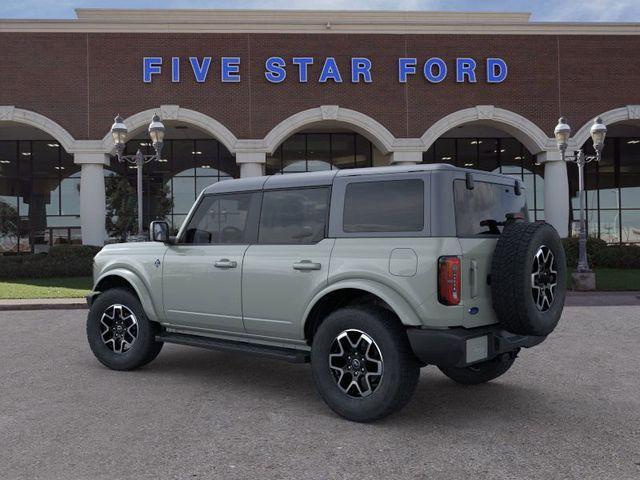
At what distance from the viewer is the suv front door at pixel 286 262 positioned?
16.3ft

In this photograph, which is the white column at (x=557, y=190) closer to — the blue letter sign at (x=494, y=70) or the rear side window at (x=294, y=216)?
the blue letter sign at (x=494, y=70)

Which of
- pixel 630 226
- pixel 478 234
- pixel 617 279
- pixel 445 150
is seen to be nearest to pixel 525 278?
pixel 478 234

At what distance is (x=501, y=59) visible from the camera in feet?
75.9

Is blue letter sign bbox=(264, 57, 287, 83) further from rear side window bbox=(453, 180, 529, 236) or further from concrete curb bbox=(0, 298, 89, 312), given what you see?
rear side window bbox=(453, 180, 529, 236)

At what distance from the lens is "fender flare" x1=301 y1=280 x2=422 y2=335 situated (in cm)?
438

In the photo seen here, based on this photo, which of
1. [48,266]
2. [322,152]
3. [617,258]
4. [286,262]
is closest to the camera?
[286,262]

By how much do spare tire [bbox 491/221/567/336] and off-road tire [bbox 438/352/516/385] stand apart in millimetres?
1050

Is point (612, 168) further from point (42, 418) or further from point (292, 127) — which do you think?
point (42, 418)

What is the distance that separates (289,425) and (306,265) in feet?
4.53

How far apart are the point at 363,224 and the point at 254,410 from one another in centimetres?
195

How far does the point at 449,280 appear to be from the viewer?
4.23 metres

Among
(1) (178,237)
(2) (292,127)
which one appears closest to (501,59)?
(2) (292,127)

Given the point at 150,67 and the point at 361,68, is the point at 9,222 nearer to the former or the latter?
the point at 150,67

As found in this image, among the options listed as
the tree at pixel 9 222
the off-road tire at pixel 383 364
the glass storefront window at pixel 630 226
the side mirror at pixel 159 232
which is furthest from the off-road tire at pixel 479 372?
the glass storefront window at pixel 630 226
